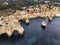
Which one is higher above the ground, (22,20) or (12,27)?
(12,27)

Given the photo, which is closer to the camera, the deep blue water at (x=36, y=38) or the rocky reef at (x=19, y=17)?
the deep blue water at (x=36, y=38)

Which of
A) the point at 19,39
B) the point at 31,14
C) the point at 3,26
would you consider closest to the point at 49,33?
the point at 19,39

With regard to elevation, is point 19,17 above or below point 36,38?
below

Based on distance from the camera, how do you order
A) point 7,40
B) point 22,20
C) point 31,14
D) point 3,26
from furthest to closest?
1. point 31,14
2. point 22,20
3. point 3,26
4. point 7,40

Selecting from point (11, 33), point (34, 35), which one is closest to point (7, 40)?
point (11, 33)

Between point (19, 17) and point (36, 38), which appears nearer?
point (36, 38)

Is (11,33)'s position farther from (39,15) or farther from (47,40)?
(39,15)

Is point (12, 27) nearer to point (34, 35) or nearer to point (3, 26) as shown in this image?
point (3, 26)

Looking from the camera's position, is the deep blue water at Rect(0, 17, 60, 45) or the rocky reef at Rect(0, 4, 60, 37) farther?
the rocky reef at Rect(0, 4, 60, 37)

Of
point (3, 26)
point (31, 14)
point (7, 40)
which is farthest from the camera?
point (31, 14)

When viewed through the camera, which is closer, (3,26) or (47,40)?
(47,40)
